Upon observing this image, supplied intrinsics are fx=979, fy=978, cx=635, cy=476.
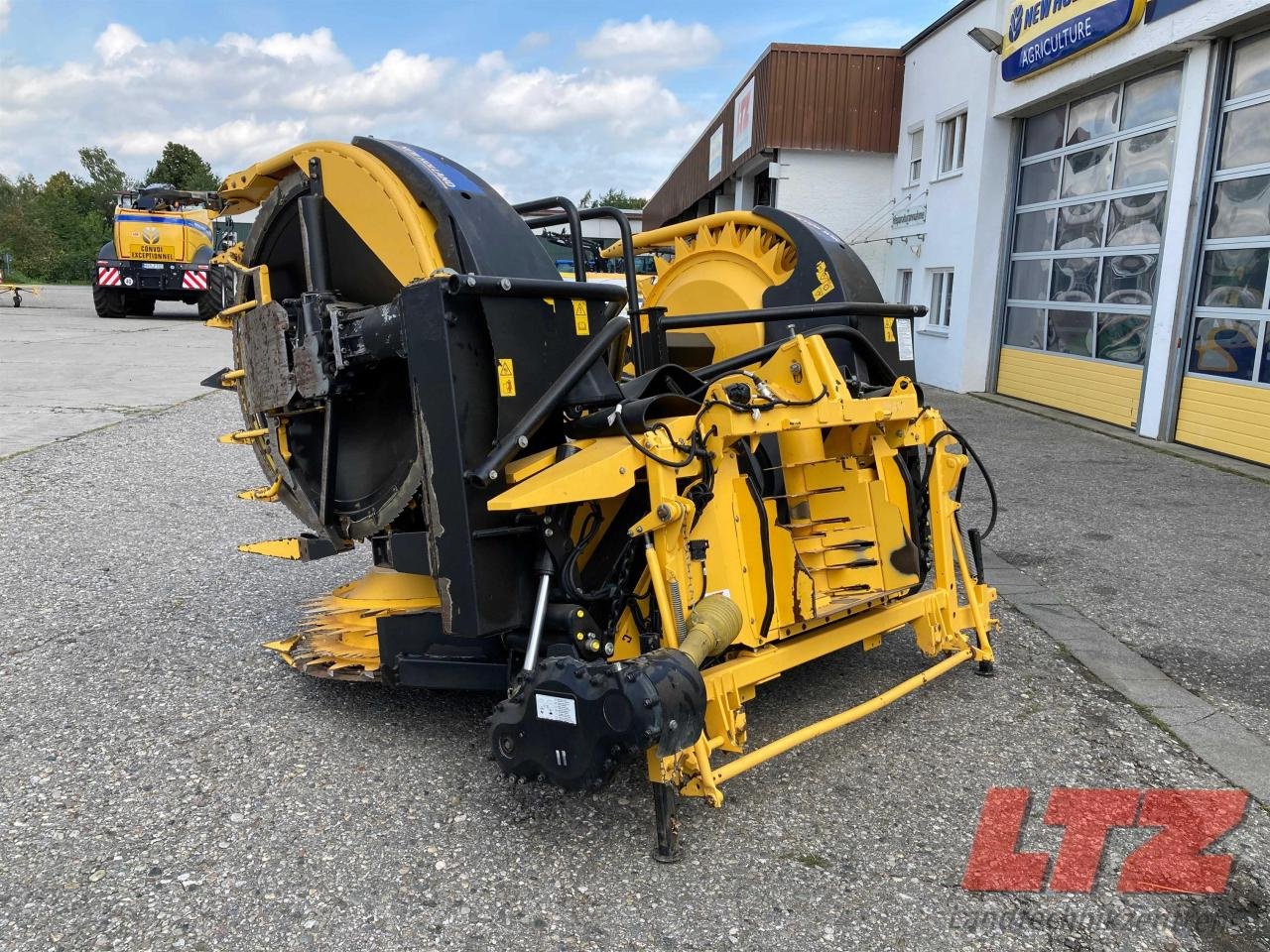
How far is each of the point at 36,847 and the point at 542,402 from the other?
1.79 m

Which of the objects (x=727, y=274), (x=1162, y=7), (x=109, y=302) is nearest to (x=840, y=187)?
(x=1162, y=7)

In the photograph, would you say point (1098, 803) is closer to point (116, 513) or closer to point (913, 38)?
point (116, 513)

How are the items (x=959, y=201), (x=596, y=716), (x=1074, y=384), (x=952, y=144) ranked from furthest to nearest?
1. (x=952, y=144)
2. (x=959, y=201)
3. (x=1074, y=384)
4. (x=596, y=716)

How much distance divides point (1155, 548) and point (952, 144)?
9.98 m

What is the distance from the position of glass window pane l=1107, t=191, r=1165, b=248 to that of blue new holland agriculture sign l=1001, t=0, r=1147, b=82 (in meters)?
1.65

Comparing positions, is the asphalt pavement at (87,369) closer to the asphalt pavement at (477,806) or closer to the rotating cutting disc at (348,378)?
the asphalt pavement at (477,806)

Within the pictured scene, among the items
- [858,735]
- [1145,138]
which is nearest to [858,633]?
[858,735]

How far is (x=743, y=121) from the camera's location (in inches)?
712

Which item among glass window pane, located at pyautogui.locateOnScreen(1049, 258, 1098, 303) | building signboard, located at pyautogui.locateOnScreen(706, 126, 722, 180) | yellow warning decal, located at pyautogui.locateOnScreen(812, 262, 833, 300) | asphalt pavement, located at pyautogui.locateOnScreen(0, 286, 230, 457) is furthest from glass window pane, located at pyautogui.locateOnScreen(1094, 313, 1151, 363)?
building signboard, located at pyautogui.locateOnScreen(706, 126, 722, 180)

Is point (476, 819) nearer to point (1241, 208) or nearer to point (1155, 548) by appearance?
point (1155, 548)

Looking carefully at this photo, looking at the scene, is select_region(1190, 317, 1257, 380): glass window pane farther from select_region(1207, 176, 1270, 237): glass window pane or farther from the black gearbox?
the black gearbox

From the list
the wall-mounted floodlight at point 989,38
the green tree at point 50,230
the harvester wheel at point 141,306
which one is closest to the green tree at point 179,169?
the green tree at point 50,230

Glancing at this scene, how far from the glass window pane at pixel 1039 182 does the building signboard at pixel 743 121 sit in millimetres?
5780

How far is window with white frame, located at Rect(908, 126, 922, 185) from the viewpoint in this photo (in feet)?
49.9
